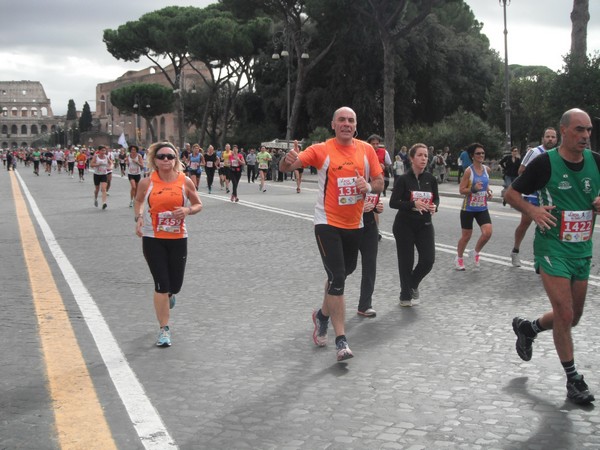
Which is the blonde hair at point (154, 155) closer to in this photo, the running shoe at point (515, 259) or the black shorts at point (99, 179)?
the running shoe at point (515, 259)

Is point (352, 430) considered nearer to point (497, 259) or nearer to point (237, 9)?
point (497, 259)

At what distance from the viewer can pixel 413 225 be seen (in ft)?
24.9

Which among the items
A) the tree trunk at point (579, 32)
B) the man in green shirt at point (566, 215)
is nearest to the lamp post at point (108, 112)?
the tree trunk at point (579, 32)

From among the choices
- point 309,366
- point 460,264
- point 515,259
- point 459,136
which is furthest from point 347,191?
point 459,136

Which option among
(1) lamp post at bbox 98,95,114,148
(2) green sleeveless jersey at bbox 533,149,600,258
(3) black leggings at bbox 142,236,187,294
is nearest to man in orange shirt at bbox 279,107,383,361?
(3) black leggings at bbox 142,236,187,294

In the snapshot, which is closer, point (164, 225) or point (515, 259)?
point (164, 225)

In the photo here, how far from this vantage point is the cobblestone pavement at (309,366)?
13.3ft

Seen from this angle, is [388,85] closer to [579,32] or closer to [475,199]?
[579,32]

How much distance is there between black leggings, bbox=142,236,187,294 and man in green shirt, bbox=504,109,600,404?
2447 mm

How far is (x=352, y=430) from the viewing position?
159 inches

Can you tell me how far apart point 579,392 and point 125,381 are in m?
2.43

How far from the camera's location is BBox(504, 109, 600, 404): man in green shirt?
183 inches

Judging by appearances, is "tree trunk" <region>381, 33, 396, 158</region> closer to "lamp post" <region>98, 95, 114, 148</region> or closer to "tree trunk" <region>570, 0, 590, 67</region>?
"tree trunk" <region>570, 0, 590, 67</region>

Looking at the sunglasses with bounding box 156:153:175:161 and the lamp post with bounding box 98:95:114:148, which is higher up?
the lamp post with bounding box 98:95:114:148
